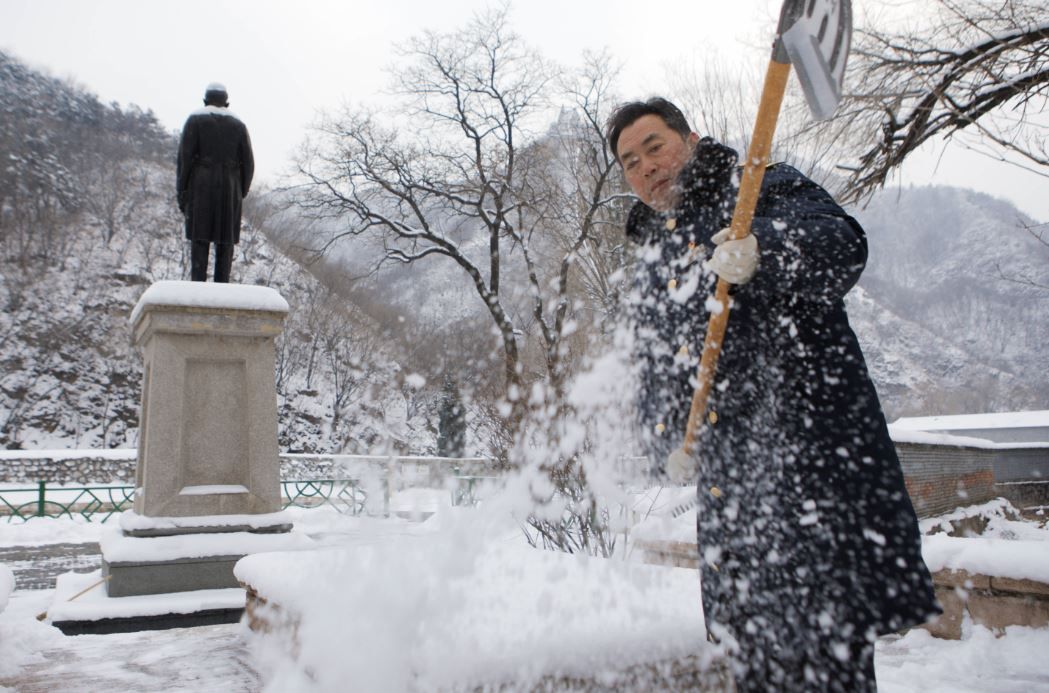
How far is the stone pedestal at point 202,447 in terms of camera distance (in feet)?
15.6

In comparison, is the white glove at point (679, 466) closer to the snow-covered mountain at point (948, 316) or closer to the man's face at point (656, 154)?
the man's face at point (656, 154)

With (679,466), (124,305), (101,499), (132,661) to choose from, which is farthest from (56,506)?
(124,305)

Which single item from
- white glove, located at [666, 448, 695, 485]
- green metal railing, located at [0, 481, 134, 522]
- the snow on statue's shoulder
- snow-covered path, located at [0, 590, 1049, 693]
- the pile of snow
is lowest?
green metal railing, located at [0, 481, 134, 522]

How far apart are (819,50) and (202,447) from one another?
4861 millimetres

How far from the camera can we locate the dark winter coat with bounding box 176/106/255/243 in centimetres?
576

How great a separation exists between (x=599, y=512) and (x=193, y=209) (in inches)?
159

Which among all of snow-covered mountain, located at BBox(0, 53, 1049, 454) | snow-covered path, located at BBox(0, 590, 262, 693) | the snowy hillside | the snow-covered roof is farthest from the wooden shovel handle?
the snow-covered roof

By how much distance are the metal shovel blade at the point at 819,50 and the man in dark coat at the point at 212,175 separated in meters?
5.31

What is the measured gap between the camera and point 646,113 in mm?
1781

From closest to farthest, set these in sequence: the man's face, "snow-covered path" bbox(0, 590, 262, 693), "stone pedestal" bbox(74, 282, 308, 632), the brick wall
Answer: the man's face, "snow-covered path" bbox(0, 590, 262, 693), "stone pedestal" bbox(74, 282, 308, 632), the brick wall

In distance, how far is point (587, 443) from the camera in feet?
18.6

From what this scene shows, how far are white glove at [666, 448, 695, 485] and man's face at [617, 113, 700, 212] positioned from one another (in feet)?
1.98

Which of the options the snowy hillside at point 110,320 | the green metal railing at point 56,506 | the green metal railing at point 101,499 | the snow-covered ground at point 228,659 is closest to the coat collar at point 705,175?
the snow-covered ground at point 228,659

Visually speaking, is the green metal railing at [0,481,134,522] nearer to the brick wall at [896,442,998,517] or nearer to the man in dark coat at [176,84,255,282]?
the man in dark coat at [176,84,255,282]
